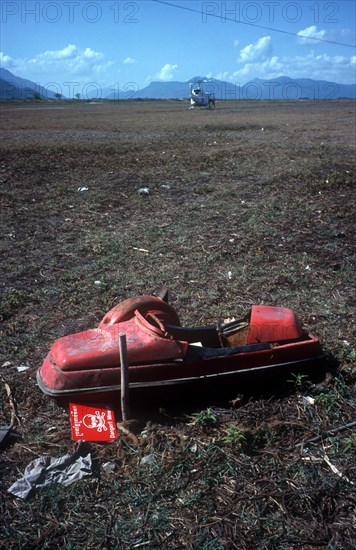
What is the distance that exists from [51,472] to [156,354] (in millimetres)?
838

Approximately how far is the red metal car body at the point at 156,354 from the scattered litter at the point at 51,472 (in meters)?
0.39

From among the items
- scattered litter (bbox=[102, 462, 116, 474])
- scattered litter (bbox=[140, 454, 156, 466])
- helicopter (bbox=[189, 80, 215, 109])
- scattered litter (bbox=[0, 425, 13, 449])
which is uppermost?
helicopter (bbox=[189, 80, 215, 109])

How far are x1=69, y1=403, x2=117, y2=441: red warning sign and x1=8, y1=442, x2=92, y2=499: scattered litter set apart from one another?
157 mm

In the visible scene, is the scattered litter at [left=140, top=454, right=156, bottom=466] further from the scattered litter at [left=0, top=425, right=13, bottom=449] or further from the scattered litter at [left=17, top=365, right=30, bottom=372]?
the scattered litter at [left=17, top=365, right=30, bottom=372]

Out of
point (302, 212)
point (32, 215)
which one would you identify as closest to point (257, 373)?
point (302, 212)

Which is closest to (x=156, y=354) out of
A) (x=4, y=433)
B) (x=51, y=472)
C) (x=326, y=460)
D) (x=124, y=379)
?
(x=124, y=379)

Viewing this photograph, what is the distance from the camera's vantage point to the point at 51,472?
8.39 feet

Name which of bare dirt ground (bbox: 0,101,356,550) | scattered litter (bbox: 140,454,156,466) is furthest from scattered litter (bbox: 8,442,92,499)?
scattered litter (bbox: 140,454,156,466)

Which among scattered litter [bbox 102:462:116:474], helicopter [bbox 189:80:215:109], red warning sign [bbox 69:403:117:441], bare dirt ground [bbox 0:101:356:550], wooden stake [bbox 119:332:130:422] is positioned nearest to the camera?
bare dirt ground [bbox 0:101:356:550]

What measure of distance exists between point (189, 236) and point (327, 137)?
543 inches

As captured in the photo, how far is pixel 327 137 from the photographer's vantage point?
60.8 ft

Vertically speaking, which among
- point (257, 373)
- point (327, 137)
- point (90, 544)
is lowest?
point (90, 544)

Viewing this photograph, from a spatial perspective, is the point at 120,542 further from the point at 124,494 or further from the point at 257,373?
the point at 257,373

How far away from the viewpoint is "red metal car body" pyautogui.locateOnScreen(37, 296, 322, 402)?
2.90 metres
